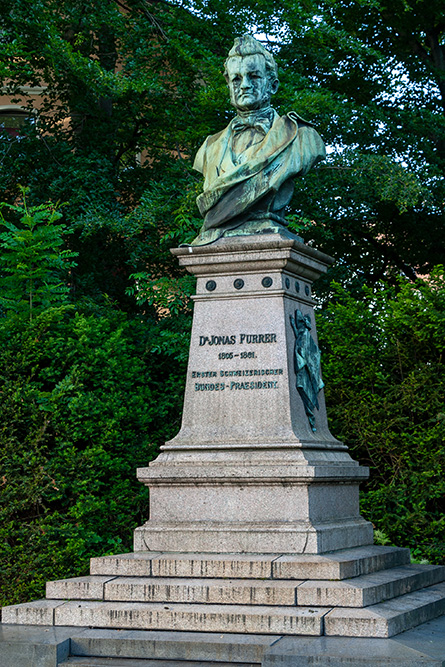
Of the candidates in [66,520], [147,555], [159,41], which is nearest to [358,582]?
[147,555]

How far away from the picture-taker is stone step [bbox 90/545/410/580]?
23.4ft

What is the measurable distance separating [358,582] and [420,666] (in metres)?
1.43

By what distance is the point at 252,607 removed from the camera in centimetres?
686

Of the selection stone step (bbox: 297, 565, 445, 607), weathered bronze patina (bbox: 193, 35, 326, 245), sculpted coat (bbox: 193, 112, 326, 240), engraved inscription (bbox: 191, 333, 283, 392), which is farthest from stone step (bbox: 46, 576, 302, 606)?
sculpted coat (bbox: 193, 112, 326, 240)

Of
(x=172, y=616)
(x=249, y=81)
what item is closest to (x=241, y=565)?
(x=172, y=616)

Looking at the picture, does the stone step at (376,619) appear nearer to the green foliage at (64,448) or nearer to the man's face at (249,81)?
the green foliage at (64,448)

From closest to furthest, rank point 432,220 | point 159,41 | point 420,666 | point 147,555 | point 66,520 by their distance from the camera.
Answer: point 420,666
point 147,555
point 66,520
point 159,41
point 432,220

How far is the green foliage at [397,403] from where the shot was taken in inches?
445

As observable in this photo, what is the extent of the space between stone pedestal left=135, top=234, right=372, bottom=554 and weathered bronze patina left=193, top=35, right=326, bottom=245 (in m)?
0.37

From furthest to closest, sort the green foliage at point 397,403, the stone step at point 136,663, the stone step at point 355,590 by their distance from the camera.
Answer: the green foliage at point 397,403
the stone step at point 355,590
the stone step at point 136,663

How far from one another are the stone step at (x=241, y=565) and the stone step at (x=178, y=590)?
73mm

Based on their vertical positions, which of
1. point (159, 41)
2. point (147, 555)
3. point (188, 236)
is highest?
point (159, 41)

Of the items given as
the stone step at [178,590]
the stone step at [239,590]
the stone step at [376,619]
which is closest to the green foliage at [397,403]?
the stone step at [239,590]

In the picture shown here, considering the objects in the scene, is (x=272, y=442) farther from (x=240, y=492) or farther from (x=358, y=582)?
(x=358, y=582)
